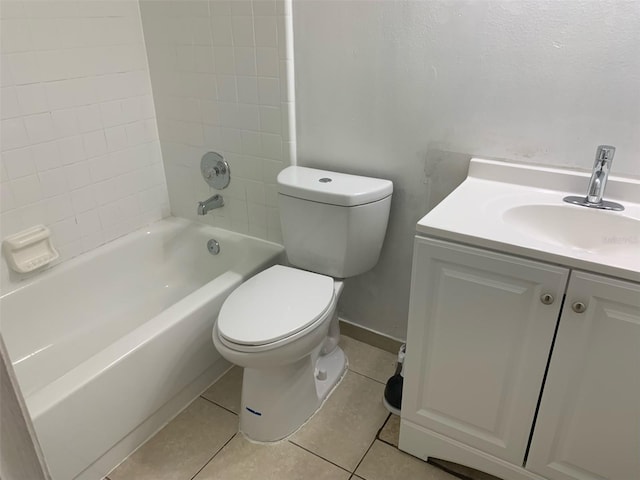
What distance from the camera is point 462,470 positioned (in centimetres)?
154

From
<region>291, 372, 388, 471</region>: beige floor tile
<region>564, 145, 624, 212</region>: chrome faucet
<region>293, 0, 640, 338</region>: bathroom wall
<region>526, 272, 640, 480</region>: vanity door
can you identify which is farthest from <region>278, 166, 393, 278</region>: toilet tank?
<region>526, 272, 640, 480</region>: vanity door

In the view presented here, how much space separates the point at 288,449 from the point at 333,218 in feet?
2.59

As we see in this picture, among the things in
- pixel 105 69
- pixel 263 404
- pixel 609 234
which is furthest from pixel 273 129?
A: pixel 609 234

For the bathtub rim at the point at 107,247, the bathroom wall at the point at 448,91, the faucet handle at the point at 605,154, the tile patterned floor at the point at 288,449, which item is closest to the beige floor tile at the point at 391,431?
the tile patterned floor at the point at 288,449

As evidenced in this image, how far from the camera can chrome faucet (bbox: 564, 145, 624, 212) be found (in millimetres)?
1290

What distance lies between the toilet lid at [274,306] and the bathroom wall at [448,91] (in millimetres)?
377

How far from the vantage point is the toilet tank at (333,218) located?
1659 millimetres

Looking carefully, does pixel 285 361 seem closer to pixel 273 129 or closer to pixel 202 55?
pixel 273 129

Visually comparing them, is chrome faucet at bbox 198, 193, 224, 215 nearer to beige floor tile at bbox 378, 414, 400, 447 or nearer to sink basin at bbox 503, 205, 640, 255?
beige floor tile at bbox 378, 414, 400, 447

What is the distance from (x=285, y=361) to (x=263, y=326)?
0.44 feet

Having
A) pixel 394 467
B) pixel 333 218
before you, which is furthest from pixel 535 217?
pixel 394 467

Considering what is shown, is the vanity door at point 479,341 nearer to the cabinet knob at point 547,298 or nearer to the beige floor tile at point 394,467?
the cabinet knob at point 547,298

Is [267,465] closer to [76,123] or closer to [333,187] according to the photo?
[333,187]

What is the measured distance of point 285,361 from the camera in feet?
4.98
